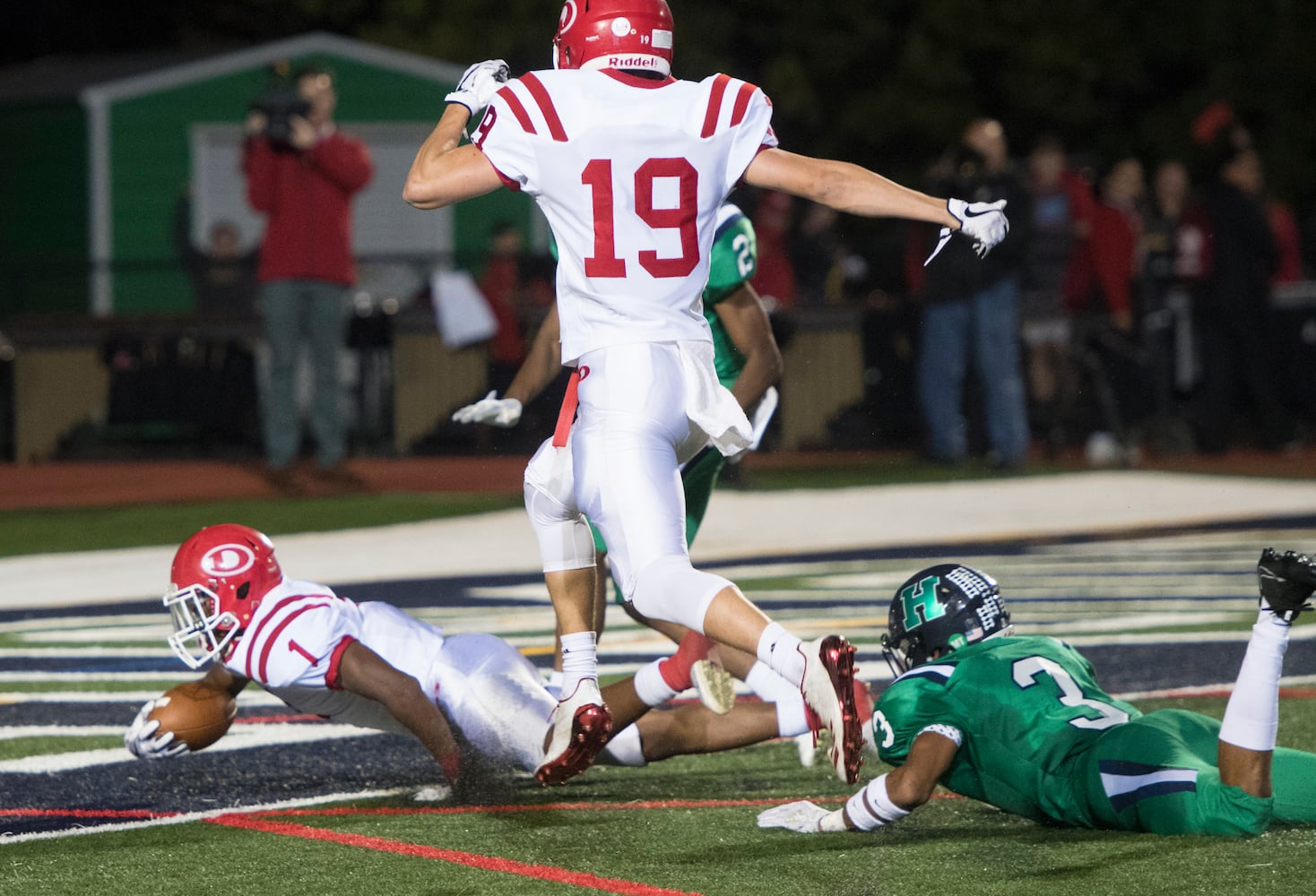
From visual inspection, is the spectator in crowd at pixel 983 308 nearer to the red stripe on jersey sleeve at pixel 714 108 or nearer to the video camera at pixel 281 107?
the video camera at pixel 281 107

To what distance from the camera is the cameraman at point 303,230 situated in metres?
12.2

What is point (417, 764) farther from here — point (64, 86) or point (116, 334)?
point (64, 86)

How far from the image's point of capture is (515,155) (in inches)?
181

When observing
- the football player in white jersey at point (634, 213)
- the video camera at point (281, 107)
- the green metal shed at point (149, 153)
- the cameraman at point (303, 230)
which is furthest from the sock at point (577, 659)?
the green metal shed at point (149, 153)

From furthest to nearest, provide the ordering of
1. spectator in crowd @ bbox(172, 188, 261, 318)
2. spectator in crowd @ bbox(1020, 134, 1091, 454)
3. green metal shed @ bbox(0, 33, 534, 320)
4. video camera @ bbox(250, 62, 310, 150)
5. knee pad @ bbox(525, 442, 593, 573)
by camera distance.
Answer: green metal shed @ bbox(0, 33, 534, 320) < spectator in crowd @ bbox(172, 188, 261, 318) < spectator in crowd @ bbox(1020, 134, 1091, 454) < video camera @ bbox(250, 62, 310, 150) < knee pad @ bbox(525, 442, 593, 573)

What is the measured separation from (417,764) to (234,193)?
1829cm

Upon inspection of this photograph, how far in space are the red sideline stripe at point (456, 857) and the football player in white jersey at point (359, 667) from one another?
35cm

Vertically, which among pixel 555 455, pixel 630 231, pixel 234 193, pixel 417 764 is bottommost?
pixel 417 764

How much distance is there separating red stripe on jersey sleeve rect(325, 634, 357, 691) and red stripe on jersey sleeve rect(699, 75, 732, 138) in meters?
1.44

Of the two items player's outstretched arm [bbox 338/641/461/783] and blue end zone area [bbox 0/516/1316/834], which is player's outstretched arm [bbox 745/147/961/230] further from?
blue end zone area [bbox 0/516/1316/834]

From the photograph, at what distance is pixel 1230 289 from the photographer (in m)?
15.0

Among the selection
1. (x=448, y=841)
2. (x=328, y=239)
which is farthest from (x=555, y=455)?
(x=328, y=239)

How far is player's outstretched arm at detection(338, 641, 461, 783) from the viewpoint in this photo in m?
4.88

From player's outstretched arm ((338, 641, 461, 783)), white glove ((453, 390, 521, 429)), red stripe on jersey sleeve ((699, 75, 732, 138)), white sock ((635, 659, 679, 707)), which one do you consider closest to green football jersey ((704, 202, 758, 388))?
white glove ((453, 390, 521, 429))
